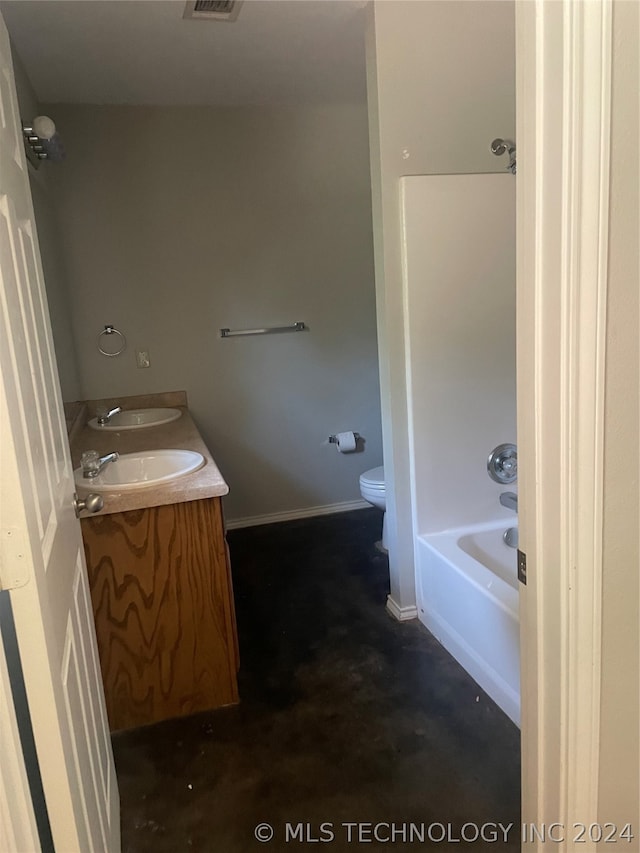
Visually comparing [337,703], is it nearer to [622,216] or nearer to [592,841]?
[592,841]

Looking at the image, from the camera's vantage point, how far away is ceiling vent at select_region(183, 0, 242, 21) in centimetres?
215

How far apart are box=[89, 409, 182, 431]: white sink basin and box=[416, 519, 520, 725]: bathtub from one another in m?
1.48

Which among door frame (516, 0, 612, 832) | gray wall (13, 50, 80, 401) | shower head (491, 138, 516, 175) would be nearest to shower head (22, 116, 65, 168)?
gray wall (13, 50, 80, 401)

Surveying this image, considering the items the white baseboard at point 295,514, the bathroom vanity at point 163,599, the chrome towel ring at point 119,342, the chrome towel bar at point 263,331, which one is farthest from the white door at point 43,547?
the white baseboard at point 295,514

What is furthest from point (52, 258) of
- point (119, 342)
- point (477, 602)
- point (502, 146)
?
point (477, 602)

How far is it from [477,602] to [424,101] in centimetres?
175

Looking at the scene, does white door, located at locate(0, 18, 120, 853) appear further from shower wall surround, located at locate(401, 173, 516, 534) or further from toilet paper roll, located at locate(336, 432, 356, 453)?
toilet paper roll, located at locate(336, 432, 356, 453)

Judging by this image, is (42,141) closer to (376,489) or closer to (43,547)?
(43,547)

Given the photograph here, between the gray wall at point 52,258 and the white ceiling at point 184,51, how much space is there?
0.13m

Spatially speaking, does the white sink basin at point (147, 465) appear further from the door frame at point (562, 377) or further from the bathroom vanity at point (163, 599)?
the door frame at point (562, 377)

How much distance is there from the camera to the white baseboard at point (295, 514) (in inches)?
147

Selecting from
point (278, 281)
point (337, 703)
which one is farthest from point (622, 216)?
point (278, 281)

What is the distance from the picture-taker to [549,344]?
929mm

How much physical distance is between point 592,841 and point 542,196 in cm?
105
